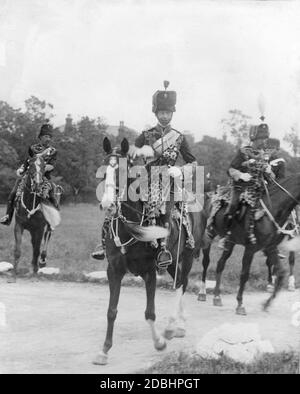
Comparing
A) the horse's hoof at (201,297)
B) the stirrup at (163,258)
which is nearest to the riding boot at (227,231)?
the horse's hoof at (201,297)

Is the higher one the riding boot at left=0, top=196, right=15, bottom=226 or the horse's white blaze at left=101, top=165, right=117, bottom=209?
the horse's white blaze at left=101, top=165, right=117, bottom=209

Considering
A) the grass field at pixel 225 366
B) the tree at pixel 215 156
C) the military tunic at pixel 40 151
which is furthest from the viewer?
the tree at pixel 215 156

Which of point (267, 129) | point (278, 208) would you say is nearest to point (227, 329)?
point (278, 208)

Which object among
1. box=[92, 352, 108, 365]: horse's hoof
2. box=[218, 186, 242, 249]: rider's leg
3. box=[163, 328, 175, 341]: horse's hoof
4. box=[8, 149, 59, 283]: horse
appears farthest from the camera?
box=[8, 149, 59, 283]: horse

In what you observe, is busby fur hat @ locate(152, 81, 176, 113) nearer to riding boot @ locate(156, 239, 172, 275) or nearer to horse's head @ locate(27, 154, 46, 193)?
riding boot @ locate(156, 239, 172, 275)

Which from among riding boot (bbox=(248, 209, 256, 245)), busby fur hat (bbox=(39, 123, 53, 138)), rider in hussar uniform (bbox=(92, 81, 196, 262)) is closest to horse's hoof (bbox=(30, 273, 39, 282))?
busby fur hat (bbox=(39, 123, 53, 138))

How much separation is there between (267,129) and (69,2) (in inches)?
152

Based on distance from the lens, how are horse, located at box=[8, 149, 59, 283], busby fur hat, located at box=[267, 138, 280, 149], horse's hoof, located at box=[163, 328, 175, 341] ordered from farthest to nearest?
horse, located at box=[8, 149, 59, 283] < busby fur hat, located at box=[267, 138, 280, 149] < horse's hoof, located at box=[163, 328, 175, 341]

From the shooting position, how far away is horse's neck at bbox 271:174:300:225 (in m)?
9.34

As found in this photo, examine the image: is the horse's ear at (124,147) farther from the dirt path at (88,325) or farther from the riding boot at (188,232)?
the dirt path at (88,325)

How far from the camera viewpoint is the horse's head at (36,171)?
12016 mm

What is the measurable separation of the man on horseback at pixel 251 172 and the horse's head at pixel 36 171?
13.8ft

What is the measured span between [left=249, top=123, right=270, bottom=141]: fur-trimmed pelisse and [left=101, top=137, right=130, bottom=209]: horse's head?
3689mm

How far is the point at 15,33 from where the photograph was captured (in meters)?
7.95
